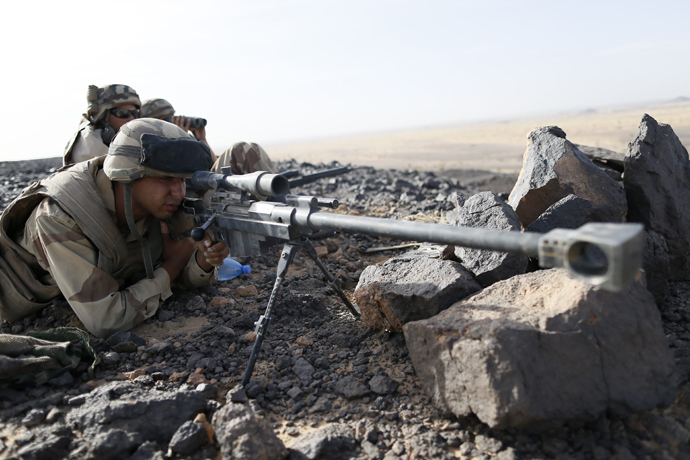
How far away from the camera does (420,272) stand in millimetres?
3016

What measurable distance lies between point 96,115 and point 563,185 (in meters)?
5.15

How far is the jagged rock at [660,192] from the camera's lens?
3.46 metres

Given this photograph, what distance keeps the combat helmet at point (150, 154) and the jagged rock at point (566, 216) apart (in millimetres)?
2379

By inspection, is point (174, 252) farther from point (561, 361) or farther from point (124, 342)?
point (561, 361)

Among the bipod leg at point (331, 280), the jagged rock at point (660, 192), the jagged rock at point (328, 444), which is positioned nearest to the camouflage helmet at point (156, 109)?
the bipod leg at point (331, 280)

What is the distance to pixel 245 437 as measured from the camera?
6.56 feet

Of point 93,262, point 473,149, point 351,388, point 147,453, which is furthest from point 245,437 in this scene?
point 473,149

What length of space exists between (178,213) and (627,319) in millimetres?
3004

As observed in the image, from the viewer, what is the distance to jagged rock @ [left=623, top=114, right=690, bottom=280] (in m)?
3.46

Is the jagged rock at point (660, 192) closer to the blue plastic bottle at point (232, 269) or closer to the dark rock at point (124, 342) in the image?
the blue plastic bottle at point (232, 269)

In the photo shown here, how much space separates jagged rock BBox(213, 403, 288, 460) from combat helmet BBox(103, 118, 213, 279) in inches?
67.1

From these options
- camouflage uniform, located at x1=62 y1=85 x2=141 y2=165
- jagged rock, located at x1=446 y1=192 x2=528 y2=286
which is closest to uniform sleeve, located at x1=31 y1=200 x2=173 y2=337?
jagged rock, located at x1=446 y1=192 x2=528 y2=286

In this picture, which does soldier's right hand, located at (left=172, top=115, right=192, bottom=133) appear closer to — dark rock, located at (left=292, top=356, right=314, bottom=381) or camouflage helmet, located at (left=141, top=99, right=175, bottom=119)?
camouflage helmet, located at (left=141, top=99, right=175, bottom=119)

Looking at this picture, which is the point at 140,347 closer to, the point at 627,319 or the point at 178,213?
the point at 178,213
